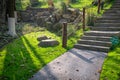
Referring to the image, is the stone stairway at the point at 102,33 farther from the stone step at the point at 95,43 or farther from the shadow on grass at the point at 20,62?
the shadow on grass at the point at 20,62

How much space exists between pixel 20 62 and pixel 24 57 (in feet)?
2.17

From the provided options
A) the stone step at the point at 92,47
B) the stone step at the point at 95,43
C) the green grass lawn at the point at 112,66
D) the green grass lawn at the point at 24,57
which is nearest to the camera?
the green grass lawn at the point at 112,66

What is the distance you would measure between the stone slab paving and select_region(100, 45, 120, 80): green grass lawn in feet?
0.67

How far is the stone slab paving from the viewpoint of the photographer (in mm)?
7012

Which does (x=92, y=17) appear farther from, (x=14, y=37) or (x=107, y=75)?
(x=107, y=75)

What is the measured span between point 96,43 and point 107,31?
A: 1.75m

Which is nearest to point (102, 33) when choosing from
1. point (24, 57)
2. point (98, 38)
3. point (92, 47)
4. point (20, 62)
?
point (98, 38)

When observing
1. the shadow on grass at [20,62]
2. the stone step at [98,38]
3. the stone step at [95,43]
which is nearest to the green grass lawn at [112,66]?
the stone step at [95,43]

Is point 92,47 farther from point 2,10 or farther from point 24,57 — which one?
point 2,10

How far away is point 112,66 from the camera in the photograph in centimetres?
785

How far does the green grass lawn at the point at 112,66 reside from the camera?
22.9 ft

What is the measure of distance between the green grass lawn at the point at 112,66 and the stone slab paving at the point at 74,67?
0.20m

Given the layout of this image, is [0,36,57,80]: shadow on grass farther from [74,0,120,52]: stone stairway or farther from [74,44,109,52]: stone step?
[74,0,120,52]: stone stairway

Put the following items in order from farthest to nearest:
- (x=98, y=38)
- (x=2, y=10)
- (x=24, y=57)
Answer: (x=2, y=10)
(x=98, y=38)
(x=24, y=57)
